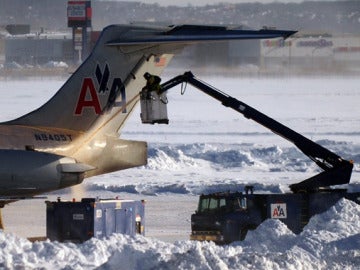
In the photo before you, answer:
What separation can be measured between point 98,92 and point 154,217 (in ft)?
25.0

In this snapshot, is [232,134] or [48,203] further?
[232,134]

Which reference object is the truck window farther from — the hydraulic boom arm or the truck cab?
the hydraulic boom arm

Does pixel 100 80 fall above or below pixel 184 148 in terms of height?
above

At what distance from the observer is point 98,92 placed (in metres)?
36.5

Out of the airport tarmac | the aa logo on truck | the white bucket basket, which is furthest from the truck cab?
the white bucket basket

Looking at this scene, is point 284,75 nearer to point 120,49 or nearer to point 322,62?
point 322,62

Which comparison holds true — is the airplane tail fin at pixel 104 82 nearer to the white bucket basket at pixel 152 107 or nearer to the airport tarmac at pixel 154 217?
the white bucket basket at pixel 152 107

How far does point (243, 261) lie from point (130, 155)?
10367 mm

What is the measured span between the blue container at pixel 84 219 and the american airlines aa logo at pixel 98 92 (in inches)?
104

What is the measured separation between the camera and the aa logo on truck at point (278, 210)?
36.3 meters

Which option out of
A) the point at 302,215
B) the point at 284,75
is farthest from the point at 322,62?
the point at 302,215

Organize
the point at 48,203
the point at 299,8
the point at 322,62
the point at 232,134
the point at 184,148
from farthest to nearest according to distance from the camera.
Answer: the point at 299,8 < the point at 322,62 < the point at 232,134 < the point at 184,148 < the point at 48,203

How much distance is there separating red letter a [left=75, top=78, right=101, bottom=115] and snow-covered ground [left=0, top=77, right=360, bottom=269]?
4373 mm

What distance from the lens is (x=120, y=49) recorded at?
36.6 metres
